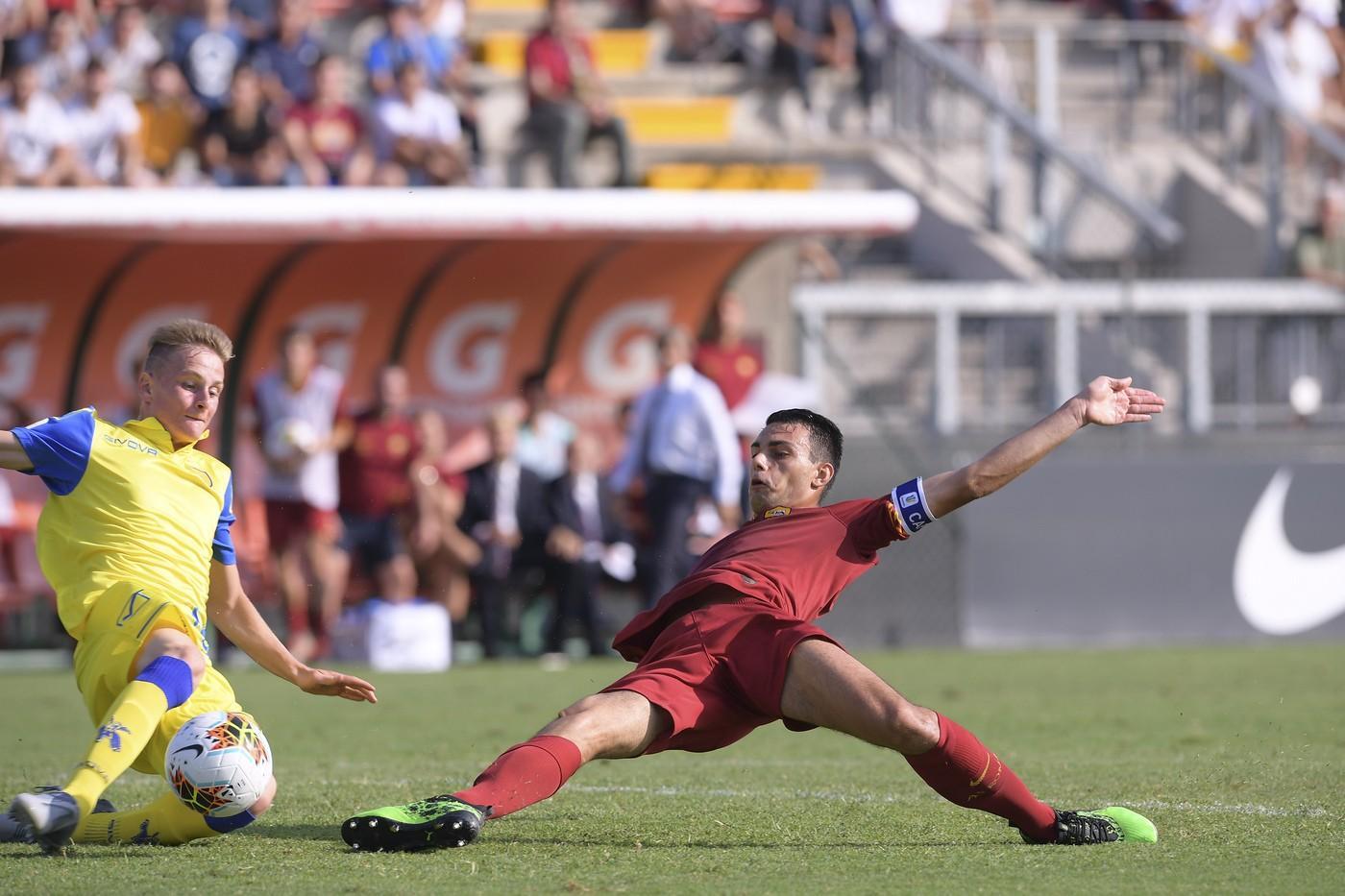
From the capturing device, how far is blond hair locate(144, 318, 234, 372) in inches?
211

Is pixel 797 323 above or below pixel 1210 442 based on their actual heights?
above

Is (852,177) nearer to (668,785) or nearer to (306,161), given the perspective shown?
(306,161)

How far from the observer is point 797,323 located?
48.2ft

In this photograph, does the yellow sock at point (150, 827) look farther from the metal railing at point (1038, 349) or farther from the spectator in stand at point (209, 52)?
the spectator in stand at point (209, 52)

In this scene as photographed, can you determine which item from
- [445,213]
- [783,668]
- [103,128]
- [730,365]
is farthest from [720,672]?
[103,128]

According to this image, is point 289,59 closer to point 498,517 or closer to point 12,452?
point 498,517

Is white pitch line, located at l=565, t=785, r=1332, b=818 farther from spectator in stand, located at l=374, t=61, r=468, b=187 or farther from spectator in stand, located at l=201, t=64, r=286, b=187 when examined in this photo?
spectator in stand, located at l=374, t=61, r=468, b=187

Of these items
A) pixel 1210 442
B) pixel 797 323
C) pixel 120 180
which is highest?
pixel 120 180

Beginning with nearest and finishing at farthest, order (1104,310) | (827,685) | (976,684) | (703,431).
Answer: (827,685), (976,684), (703,431), (1104,310)

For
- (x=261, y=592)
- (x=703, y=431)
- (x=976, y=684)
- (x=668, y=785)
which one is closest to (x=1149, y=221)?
(x=703, y=431)

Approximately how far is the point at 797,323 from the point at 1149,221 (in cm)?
362

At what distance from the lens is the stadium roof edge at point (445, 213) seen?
12320 millimetres

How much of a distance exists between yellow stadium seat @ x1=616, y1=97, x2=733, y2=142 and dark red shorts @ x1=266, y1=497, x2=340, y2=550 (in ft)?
18.6

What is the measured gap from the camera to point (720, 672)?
17.7ft
